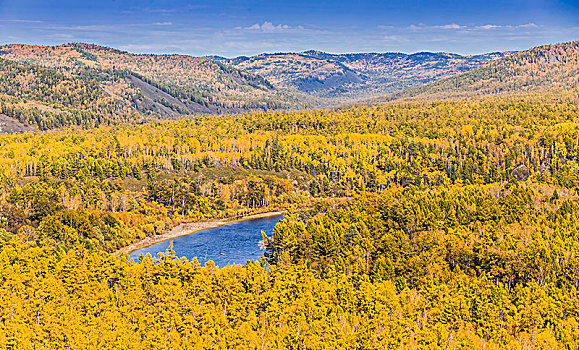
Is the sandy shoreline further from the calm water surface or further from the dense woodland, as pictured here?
the dense woodland

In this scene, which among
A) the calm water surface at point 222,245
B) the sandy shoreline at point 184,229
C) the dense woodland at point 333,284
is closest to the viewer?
the dense woodland at point 333,284

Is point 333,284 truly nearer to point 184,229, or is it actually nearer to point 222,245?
point 222,245

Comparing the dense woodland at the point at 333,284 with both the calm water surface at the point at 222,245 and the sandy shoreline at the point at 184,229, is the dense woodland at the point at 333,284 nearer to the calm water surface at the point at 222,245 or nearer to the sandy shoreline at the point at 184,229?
the sandy shoreline at the point at 184,229

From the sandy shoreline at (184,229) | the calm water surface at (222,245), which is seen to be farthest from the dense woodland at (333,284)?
the calm water surface at (222,245)

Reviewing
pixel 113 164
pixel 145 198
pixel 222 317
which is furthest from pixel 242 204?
pixel 222 317

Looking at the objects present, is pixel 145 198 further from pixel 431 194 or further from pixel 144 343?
pixel 144 343

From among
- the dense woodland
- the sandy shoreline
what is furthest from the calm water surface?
the dense woodland

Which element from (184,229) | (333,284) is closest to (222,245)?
(184,229)
